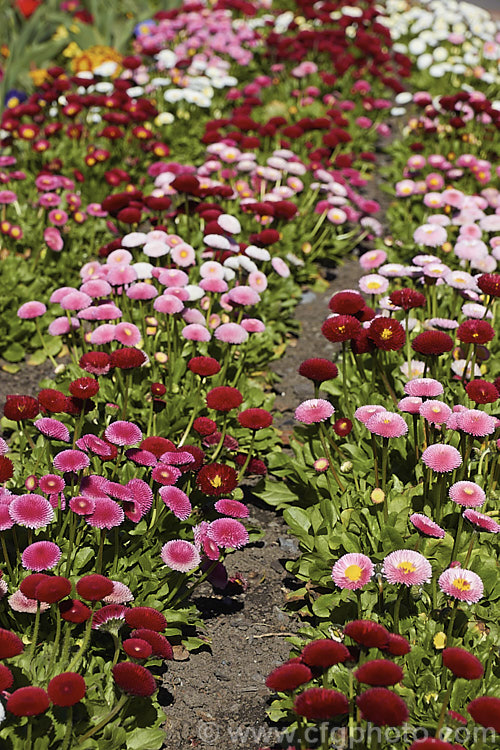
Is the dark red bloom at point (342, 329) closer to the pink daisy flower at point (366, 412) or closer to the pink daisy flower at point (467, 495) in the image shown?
the pink daisy flower at point (366, 412)

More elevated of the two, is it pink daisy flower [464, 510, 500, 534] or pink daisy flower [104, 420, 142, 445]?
pink daisy flower [464, 510, 500, 534]

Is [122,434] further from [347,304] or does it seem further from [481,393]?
[481,393]

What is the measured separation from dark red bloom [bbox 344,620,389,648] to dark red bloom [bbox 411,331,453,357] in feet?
4.24

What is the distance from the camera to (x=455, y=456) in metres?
2.69

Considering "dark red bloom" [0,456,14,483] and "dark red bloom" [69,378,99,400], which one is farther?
"dark red bloom" [69,378,99,400]

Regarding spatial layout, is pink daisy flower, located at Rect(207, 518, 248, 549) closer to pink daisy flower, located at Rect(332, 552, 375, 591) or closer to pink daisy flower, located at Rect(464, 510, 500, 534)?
pink daisy flower, located at Rect(332, 552, 375, 591)

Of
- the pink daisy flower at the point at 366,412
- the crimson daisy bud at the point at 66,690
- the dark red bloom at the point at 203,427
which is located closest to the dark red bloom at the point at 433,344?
the pink daisy flower at the point at 366,412

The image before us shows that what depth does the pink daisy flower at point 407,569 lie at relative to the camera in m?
2.34

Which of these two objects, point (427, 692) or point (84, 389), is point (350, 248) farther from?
point (427, 692)

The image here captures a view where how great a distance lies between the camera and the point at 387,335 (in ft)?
10.1

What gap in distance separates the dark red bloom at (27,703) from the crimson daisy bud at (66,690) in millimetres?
25

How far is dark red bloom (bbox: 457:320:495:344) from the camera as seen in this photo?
3203mm

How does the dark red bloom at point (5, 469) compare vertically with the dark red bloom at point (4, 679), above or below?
above

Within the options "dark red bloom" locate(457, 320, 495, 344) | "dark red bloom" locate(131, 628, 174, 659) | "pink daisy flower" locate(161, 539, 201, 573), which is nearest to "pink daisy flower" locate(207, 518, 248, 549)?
"pink daisy flower" locate(161, 539, 201, 573)
